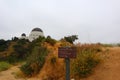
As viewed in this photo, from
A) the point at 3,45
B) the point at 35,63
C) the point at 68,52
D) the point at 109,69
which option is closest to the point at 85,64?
the point at 109,69

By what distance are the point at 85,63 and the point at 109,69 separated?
1212 millimetres

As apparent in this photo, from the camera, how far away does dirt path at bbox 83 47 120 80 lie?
13703 millimetres

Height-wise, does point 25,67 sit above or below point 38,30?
below

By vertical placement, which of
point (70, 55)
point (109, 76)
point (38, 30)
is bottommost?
point (109, 76)

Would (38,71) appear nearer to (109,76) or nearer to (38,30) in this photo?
(109,76)

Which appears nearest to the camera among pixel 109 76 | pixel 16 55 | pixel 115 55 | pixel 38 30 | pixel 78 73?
pixel 109 76

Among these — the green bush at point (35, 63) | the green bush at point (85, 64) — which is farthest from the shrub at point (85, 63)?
the green bush at point (35, 63)

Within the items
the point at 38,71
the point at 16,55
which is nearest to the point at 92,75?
the point at 38,71

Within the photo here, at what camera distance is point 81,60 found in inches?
580

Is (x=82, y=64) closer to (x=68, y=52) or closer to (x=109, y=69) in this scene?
(x=109, y=69)

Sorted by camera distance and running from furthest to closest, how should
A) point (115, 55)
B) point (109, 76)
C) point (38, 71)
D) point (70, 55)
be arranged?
point (38, 71) → point (115, 55) → point (109, 76) → point (70, 55)

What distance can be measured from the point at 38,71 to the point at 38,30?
28.7 metres

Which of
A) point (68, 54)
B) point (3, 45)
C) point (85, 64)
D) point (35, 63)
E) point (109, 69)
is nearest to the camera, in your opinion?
point (68, 54)

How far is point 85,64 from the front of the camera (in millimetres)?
14570
